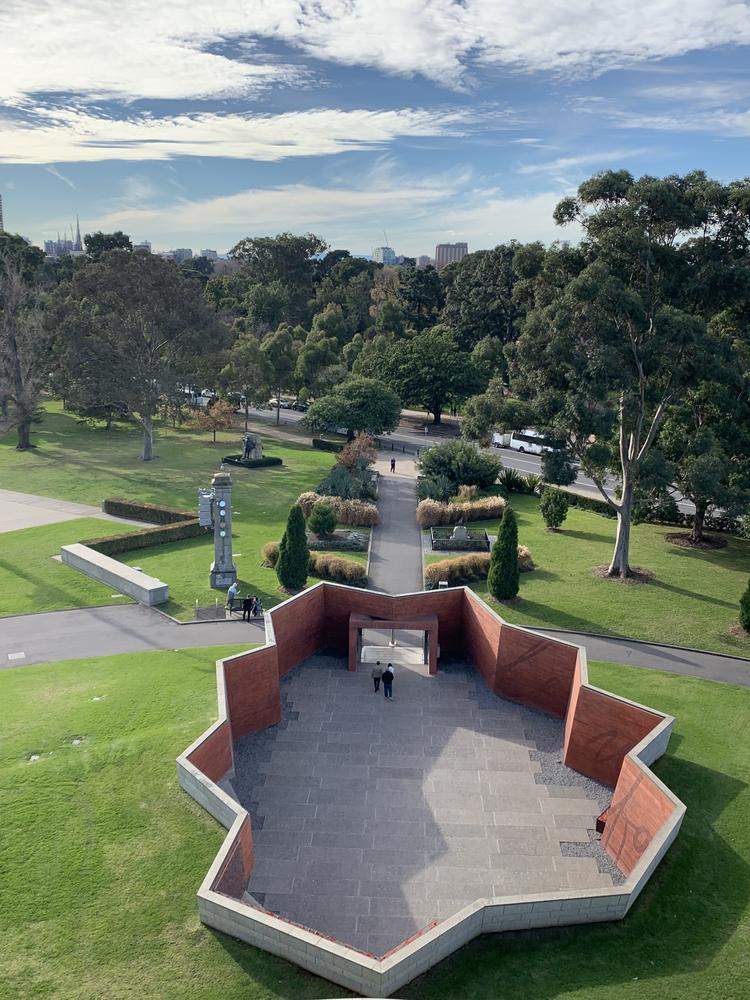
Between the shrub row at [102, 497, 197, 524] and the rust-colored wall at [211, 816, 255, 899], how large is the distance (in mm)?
25228

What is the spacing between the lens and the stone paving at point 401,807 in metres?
16.1

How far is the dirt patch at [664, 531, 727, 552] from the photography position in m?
37.4

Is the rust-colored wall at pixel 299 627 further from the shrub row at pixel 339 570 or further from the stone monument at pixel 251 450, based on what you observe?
the stone monument at pixel 251 450

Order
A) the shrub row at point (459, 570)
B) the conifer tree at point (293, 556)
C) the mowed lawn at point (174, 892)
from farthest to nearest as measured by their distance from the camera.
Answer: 1. the shrub row at point (459, 570)
2. the conifer tree at point (293, 556)
3. the mowed lawn at point (174, 892)

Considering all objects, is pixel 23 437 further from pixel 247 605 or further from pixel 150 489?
pixel 247 605

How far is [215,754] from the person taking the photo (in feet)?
62.1

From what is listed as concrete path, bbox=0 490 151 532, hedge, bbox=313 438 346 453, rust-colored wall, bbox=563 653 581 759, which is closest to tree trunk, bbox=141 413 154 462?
concrete path, bbox=0 490 151 532

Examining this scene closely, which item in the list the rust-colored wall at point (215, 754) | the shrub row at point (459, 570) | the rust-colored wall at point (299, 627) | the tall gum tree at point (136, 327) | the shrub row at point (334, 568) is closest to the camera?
the rust-colored wall at point (215, 754)

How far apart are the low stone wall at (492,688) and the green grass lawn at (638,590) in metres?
4.25

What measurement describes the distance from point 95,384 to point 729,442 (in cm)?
4425

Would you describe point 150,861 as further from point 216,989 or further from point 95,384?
point 95,384

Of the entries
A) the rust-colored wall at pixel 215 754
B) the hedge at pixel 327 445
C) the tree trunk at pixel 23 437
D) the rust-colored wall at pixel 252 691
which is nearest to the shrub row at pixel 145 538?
the rust-colored wall at pixel 252 691

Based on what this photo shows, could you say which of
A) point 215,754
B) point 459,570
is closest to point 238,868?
point 215,754

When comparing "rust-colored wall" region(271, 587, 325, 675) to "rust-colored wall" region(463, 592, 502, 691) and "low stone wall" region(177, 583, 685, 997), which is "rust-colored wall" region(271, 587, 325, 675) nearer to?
"low stone wall" region(177, 583, 685, 997)
